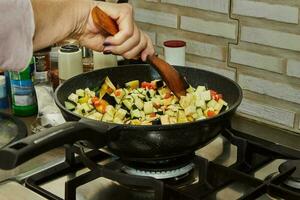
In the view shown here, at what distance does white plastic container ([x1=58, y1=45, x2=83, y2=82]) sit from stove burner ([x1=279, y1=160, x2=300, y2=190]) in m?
0.61

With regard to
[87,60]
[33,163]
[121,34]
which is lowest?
[33,163]

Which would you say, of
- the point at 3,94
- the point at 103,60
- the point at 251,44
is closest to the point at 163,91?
the point at 103,60

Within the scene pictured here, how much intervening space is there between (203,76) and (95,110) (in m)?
0.25

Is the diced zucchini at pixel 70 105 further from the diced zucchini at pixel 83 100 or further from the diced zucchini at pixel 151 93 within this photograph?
the diced zucchini at pixel 151 93

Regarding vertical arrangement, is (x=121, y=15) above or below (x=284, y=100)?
→ above

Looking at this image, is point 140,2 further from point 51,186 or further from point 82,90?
point 51,186

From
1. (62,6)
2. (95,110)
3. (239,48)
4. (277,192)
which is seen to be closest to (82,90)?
(95,110)

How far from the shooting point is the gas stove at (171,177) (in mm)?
910

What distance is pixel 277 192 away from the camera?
0.91 meters

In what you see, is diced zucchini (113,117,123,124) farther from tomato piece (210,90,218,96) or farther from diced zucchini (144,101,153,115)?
tomato piece (210,90,218,96)

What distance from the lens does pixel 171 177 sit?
974 millimetres

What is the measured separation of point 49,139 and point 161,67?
393mm

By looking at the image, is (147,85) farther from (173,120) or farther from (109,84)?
(173,120)

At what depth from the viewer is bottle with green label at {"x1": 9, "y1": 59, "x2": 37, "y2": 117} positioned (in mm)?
1336
